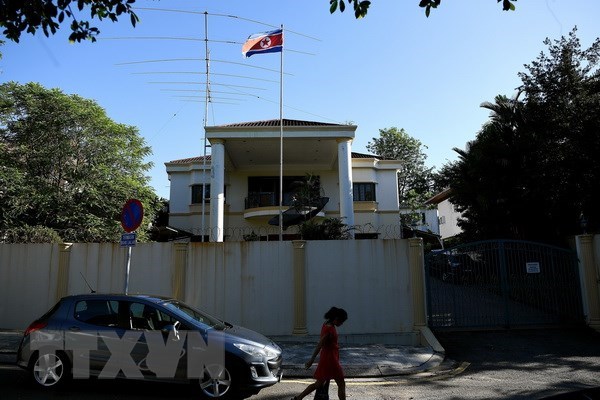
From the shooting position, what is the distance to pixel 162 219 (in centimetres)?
2853

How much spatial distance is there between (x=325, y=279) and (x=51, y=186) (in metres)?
12.8

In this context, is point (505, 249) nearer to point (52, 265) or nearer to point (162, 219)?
point (52, 265)

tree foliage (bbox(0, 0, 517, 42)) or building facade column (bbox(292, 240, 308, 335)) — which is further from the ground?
tree foliage (bbox(0, 0, 517, 42))

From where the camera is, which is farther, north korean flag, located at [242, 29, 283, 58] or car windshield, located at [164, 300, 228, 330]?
north korean flag, located at [242, 29, 283, 58]

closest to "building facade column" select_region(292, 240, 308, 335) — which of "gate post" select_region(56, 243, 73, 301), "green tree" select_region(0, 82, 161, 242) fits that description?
"gate post" select_region(56, 243, 73, 301)

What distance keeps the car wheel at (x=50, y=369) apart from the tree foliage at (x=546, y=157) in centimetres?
1313

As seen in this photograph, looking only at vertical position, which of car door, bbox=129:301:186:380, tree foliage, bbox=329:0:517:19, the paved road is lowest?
the paved road

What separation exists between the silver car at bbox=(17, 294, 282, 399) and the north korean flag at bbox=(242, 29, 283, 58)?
1344 centimetres

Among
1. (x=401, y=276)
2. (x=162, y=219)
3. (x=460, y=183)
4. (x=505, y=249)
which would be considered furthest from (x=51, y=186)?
(x=460, y=183)

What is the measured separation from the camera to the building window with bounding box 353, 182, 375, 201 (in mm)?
25703

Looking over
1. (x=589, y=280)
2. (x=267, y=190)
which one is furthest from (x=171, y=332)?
(x=267, y=190)

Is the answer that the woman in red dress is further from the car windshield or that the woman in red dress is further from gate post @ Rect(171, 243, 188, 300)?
gate post @ Rect(171, 243, 188, 300)

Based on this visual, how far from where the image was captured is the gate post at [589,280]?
10461 mm

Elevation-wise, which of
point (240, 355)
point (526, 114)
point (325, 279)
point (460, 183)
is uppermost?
point (526, 114)
